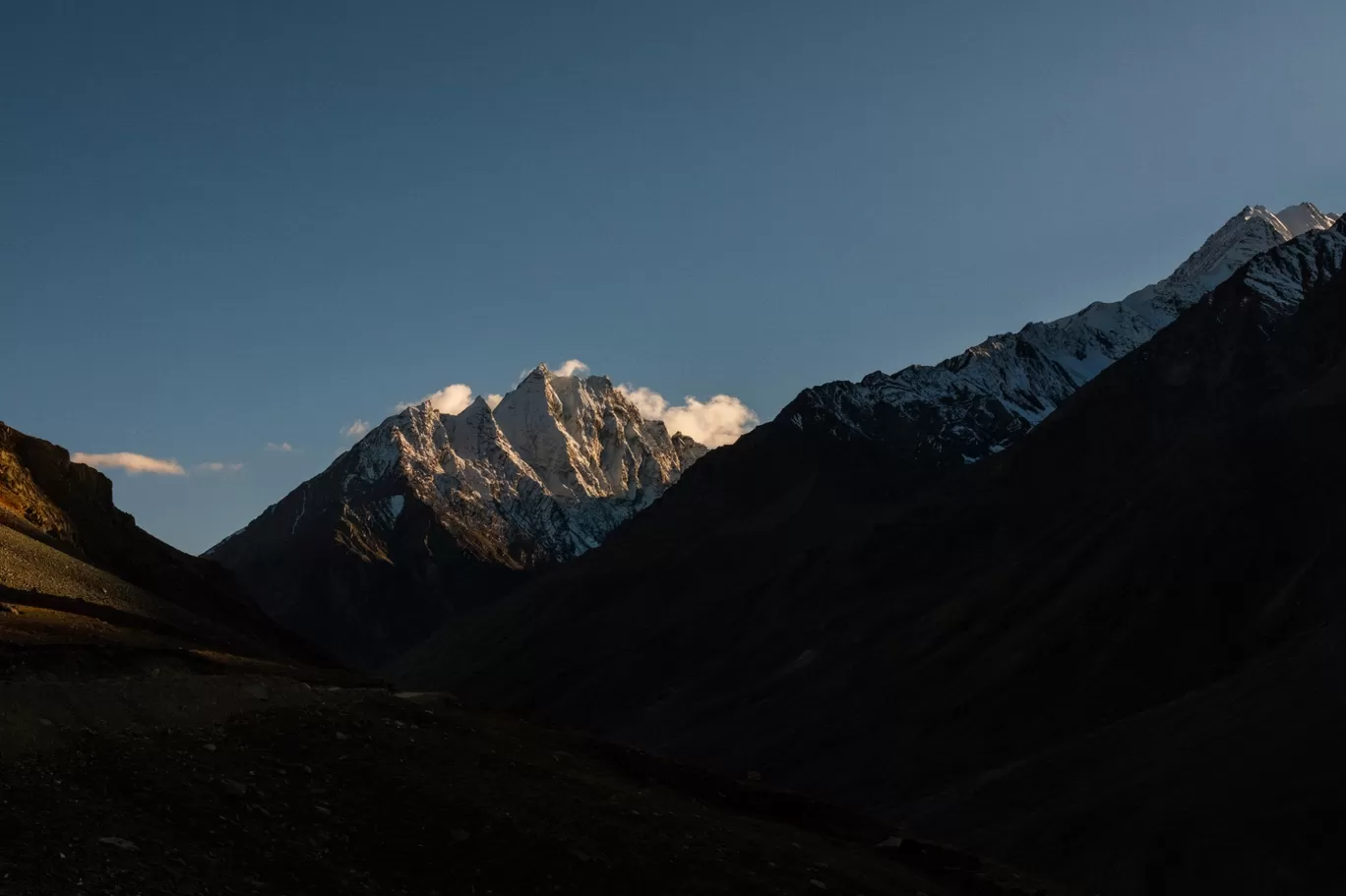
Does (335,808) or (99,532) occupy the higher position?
(99,532)

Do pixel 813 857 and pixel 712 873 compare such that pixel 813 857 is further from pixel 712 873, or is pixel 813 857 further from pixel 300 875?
pixel 300 875

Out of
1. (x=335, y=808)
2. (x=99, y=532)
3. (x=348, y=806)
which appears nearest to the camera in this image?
(x=335, y=808)

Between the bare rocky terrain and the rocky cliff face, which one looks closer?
the bare rocky terrain

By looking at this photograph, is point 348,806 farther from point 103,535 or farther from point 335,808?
point 103,535

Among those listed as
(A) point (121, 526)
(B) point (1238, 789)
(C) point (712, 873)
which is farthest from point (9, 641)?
(B) point (1238, 789)

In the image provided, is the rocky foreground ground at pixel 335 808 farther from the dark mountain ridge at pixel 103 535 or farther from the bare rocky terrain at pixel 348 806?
the dark mountain ridge at pixel 103 535

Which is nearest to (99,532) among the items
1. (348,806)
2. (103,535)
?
(103,535)

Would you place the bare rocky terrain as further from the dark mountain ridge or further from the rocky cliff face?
the rocky cliff face

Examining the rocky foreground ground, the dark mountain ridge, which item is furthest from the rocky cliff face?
the rocky foreground ground

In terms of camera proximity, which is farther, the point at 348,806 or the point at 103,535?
the point at 103,535

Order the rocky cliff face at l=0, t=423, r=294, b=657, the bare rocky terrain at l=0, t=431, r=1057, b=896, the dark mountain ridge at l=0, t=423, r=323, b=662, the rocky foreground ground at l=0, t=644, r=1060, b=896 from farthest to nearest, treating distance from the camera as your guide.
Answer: the rocky cliff face at l=0, t=423, r=294, b=657 → the dark mountain ridge at l=0, t=423, r=323, b=662 → the bare rocky terrain at l=0, t=431, r=1057, b=896 → the rocky foreground ground at l=0, t=644, r=1060, b=896

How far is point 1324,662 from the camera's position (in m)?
132

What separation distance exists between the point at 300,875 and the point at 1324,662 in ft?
409

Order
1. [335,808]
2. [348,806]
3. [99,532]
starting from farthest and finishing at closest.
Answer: [99,532] → [348,806] → [335,808]
